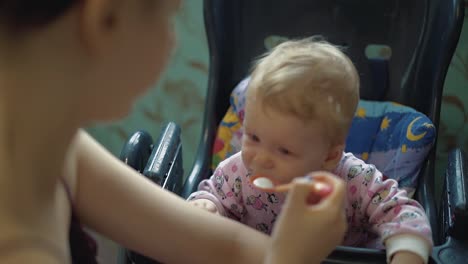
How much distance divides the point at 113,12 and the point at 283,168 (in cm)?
48

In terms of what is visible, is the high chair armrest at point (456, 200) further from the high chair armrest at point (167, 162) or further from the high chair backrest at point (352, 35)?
the high chair armrest at point (167, 162)

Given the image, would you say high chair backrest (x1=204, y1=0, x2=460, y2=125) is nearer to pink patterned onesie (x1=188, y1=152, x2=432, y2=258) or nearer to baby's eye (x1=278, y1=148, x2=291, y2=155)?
pink patterned onesie (x1=188, y1=152, x2=432, y2=258)

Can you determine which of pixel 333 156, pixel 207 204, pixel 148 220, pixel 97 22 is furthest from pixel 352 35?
pixel 97 22

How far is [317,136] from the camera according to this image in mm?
832

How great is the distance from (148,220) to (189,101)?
1040 millimetres

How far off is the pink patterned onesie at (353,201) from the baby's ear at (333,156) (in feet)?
0.10

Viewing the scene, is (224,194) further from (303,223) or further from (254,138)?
(303,223)

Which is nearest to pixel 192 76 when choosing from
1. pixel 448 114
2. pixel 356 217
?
pixel 448 114

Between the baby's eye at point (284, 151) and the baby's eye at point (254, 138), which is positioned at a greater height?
the baby's eye at point (254, 138)

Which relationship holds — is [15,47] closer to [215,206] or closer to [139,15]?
[139,15]

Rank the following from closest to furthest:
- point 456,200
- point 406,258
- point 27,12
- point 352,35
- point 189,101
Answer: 1. point 27,12
2. point 406,258
3. point 456,200
4. point 352,35
5. point 189,101

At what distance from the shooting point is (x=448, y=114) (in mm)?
1511

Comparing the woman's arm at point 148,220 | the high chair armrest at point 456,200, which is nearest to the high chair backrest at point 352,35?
the high chair armrest at point 456,200

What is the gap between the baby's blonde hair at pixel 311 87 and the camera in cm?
80
